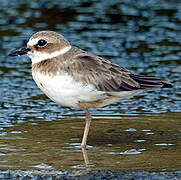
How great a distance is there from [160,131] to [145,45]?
5.44 meters

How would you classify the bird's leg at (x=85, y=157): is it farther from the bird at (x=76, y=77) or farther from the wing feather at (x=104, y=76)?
the wing feather at (x=104, y=76)

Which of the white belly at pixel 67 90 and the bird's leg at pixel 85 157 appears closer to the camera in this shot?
the bird's leg at pixel 85 157

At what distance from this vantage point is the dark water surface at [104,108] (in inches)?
294

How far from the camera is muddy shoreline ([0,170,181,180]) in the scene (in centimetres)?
650

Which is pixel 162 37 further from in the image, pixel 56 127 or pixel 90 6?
pixel 56 127

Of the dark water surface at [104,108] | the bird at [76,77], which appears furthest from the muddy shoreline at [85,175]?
the bird at [76,77]

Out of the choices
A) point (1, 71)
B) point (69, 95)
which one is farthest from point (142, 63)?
point (69, 95)

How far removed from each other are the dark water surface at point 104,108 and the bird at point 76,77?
0.63 meters

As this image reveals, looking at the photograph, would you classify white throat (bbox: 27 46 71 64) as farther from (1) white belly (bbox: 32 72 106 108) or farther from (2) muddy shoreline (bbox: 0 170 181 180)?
(2) muddy shoreline (bbox: 0 170 181 180)

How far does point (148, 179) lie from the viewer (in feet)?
21.1

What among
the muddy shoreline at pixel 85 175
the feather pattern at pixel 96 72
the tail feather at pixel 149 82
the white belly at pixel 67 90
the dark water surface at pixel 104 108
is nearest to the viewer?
the muddy shoreline at pixel 85 175

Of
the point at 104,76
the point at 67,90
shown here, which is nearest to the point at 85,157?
the point at 67,90

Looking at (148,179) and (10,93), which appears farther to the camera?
(10,93)

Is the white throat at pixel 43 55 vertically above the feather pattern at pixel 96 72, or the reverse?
the white throat at pixel 43 55
